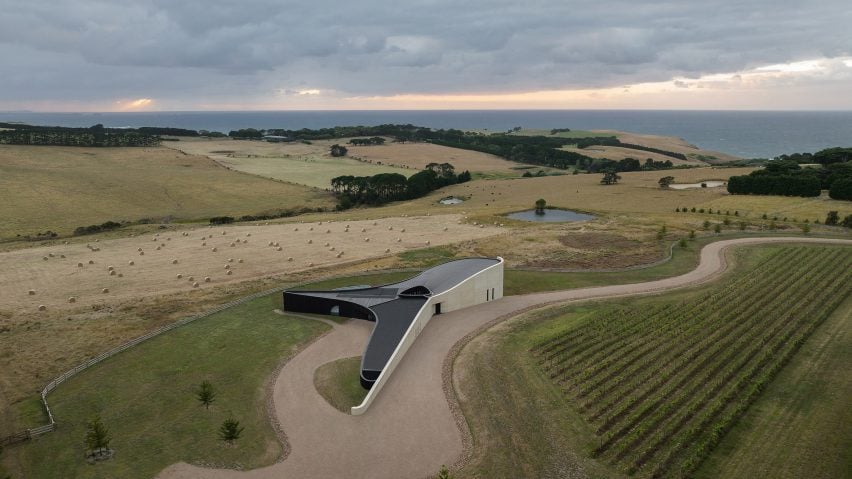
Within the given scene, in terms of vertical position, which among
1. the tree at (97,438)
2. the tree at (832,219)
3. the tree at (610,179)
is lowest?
the tree at (97,438)

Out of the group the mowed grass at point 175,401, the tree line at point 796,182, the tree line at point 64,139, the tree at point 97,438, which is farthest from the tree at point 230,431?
the tree line at point 64,139

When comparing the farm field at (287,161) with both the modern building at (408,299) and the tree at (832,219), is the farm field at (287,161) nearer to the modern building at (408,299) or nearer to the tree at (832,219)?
the modern building at (408,299)

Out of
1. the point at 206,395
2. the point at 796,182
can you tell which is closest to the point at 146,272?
the point at 206,395

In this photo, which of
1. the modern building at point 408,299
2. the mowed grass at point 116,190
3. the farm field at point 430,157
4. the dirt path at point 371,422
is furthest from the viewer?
the farm field at point 430,157

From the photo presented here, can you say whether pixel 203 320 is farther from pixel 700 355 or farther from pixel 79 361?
pixel 700 355

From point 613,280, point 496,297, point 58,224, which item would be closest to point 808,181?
point 613,280

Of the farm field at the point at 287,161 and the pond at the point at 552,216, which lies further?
the farm field at the point at 287,161

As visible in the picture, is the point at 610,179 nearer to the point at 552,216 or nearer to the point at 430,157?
the point at 552,216
